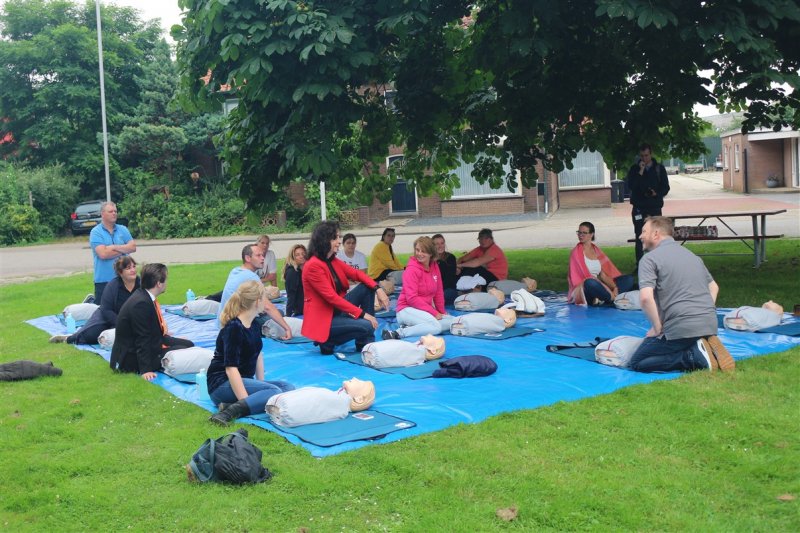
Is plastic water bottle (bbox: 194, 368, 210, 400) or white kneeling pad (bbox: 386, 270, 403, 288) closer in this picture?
plastic water bottle (bbox: 194, 368, 210, 400)

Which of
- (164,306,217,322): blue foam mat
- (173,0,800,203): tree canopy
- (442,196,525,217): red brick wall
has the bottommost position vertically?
(164,306,217,322): blue foam mat

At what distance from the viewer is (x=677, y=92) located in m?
13.6

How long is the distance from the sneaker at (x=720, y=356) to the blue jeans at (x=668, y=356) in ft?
0.43

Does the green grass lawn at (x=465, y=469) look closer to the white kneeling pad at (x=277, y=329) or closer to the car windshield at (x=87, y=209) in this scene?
the white kneeling pad at (x=277, y=329)

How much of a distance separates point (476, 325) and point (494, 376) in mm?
2303

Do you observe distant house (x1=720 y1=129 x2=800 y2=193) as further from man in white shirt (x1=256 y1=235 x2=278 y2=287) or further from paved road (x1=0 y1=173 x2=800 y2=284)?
man in white shirt (x1=256 y1=235 x2=278 y2=287)

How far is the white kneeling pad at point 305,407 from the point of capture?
6965 millimetres

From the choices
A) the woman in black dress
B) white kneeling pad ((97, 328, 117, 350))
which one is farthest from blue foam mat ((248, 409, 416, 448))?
the woman in black dress

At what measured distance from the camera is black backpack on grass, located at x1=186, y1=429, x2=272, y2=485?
562cm

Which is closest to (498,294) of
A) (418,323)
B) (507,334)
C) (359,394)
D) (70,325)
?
(507,334)

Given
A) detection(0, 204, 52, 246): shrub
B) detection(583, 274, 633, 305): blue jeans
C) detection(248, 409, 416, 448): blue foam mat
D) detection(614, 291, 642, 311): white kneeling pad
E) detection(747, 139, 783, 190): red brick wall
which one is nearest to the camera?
detection(248, 409, 416, 448): blue foam mat

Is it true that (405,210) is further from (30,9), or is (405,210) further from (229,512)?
(229,512)

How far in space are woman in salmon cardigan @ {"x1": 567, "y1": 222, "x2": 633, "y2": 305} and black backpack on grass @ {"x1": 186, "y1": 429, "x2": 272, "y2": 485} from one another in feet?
26.0

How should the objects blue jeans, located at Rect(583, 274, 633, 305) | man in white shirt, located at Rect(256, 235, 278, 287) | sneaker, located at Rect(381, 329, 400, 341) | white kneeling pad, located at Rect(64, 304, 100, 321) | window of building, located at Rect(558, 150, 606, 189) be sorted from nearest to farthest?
1. sneaker, located at Rect(381, 329, 400, 341)
2. blue jeans, located at Rect(583, 274, 633, 305)
3. white kneeling pad, located at Rect(64, 304, 100, 321)
4. man in white shirt, located at Rect(256, 235, 278, 287)
5. window of building, located at Rect(558, 150, 606, 189)
